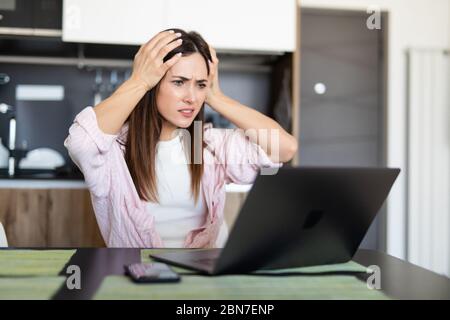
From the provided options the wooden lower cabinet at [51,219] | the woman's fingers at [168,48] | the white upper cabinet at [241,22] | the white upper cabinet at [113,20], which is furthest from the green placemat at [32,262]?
the white upper cabinet at [241,22]

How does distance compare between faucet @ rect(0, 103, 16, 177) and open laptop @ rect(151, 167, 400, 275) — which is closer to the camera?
open laptop @ rect(151, 167, 400, 275)

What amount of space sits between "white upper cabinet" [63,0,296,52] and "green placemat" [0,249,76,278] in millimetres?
2183

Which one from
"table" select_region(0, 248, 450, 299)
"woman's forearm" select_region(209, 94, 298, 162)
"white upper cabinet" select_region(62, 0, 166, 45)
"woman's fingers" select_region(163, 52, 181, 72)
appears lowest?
"table" select_region(0, 248, 450, 299)

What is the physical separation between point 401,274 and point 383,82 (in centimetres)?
297

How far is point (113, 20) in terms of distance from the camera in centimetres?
322

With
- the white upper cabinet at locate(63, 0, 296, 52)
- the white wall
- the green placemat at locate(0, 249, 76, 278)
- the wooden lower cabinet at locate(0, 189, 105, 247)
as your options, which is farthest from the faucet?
the white wall

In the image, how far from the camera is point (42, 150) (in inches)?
136

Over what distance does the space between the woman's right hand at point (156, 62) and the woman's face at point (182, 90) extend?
0.03 meters

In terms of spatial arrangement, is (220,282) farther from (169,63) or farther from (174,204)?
(169,63)

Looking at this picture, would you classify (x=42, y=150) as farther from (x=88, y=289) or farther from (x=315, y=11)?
(x=88, y=289)

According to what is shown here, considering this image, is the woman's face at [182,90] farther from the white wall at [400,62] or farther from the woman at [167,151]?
the white wall at [400,62]

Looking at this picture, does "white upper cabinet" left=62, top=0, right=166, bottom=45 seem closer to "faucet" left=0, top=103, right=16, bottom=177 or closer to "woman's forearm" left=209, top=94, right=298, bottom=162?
"faucet" left=0, top=103, right=16, bottom=177

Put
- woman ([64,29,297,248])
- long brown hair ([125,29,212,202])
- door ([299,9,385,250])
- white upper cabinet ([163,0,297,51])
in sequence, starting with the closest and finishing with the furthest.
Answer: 1. woman ([64,29,297,248])
2. long brown hair ([125,29,212,202])
3. white upper cabinet ([163,0,297,51])
4. door ([299,9,385,250])

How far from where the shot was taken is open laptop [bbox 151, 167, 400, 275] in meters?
0.94
